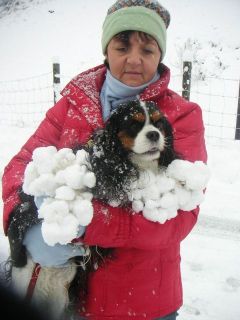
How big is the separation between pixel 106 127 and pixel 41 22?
2426 cm

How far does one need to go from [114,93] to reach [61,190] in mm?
617

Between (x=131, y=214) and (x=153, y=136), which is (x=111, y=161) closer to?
(x=153, y=136)

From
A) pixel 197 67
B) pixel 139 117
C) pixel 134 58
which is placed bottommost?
pixel 139 117

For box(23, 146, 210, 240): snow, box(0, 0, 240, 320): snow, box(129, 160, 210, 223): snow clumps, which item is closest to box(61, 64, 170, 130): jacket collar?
box(23, 146, 210, 240): snow

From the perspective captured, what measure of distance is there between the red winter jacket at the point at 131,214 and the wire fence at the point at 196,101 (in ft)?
15.5

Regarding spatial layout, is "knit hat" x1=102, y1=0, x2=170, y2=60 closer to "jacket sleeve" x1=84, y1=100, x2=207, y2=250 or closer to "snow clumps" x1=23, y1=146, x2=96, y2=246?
"snow clumps" x1=23, y1=146, x2=96, y2=246

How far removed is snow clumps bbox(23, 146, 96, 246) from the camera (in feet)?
4.44

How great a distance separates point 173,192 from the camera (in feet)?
4.96

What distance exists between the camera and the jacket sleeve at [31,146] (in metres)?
1.70

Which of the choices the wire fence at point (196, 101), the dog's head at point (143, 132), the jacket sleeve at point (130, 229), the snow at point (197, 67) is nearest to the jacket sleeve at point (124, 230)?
the jacket sleeve at point (130, 229)

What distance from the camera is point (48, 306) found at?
5.51 ft

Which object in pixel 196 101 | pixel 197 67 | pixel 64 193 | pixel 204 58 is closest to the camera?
pixel 64 193

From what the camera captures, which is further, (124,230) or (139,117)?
(139,117)

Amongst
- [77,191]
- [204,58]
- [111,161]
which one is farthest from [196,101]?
[77,191]
